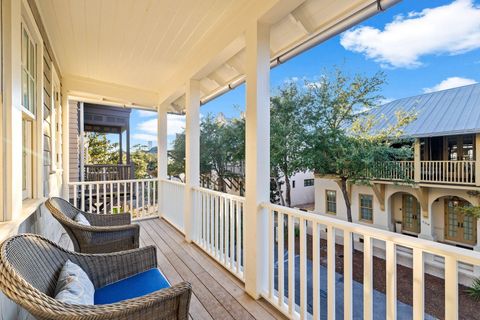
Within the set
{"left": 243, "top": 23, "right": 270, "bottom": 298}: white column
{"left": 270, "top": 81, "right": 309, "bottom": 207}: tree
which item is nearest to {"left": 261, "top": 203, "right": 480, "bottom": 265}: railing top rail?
{"left": 243, "top": 23, "right": 270, "bottom": 298}: white column

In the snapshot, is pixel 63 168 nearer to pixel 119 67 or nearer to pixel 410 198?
pixel 119 67

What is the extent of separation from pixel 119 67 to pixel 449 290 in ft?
15.1

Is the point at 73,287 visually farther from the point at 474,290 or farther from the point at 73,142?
the point at 73,142

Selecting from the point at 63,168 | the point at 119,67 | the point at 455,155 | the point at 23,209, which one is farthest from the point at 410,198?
the point at 63,168

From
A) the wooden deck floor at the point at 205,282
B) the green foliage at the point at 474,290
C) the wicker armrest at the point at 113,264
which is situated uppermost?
Result: the wicker armrest at the point at 113,264

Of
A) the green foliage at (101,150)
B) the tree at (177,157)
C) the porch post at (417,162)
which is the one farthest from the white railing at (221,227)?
the green foliage at (101,150)

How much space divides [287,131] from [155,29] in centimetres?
312

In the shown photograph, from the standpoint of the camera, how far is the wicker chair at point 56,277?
811mm

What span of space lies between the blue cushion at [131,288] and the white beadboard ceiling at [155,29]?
2.23m

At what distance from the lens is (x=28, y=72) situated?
2.08 m

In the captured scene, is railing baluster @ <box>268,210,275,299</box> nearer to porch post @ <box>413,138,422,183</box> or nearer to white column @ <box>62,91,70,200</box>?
porch post @ <box>413,138,422,183</box>

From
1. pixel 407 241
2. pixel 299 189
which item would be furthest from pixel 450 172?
pixel 299 189

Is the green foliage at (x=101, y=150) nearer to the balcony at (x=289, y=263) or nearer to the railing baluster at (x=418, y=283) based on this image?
the balcony at (x=289, y=263)

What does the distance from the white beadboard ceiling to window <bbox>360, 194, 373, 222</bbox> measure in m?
2.17
